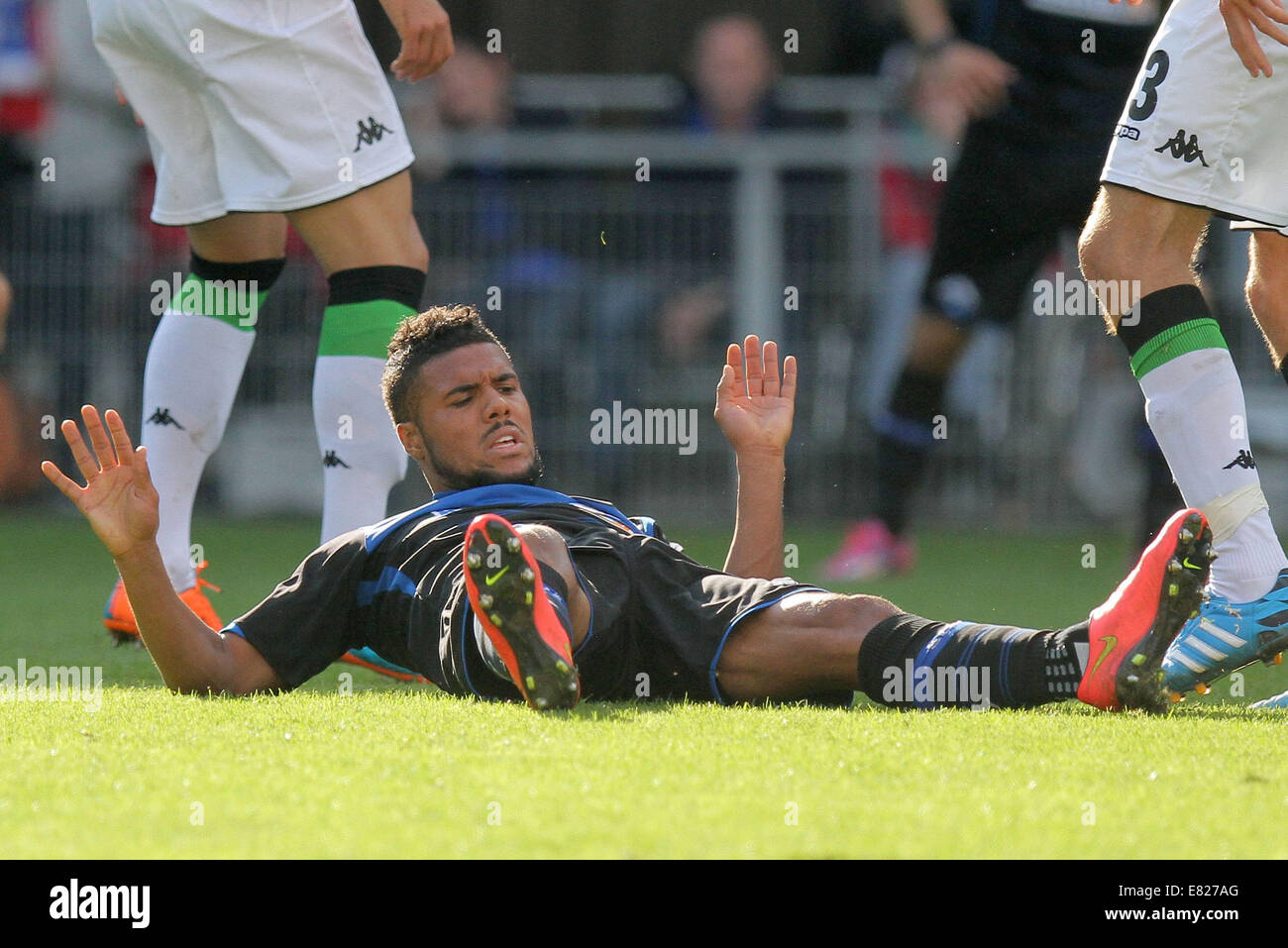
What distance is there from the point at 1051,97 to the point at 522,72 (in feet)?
22.7

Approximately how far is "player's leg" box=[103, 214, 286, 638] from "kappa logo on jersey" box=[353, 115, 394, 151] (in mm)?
477

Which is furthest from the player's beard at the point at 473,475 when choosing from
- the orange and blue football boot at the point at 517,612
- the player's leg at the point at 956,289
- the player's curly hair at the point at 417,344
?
the player's leg at the point at 956,289

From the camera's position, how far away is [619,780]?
2256mm

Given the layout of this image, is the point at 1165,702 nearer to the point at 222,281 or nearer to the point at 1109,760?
the point at 1109,760

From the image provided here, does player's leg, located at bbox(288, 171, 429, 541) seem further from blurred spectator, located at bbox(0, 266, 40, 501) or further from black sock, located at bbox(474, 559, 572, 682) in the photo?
blurred spectator, located at bbox(0, 266, 40, 501)

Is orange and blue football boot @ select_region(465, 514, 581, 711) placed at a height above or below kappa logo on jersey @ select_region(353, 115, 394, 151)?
below

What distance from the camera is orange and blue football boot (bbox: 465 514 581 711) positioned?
2.64 meters

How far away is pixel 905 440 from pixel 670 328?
8.27 ft

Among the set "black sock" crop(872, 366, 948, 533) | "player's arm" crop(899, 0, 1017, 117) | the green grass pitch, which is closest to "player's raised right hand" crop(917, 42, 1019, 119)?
"player's arm" crop(899, 0, 1017, 117)

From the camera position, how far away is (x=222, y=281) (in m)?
4.16

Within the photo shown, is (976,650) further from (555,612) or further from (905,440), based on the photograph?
(905,440)

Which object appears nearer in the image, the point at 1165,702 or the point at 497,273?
the point at 1165,702

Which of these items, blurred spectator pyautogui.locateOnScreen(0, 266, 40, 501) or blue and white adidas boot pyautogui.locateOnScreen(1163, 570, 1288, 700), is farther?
blurred spectator pyautogui.locateOnScreen(0, 266, 40, 501)
